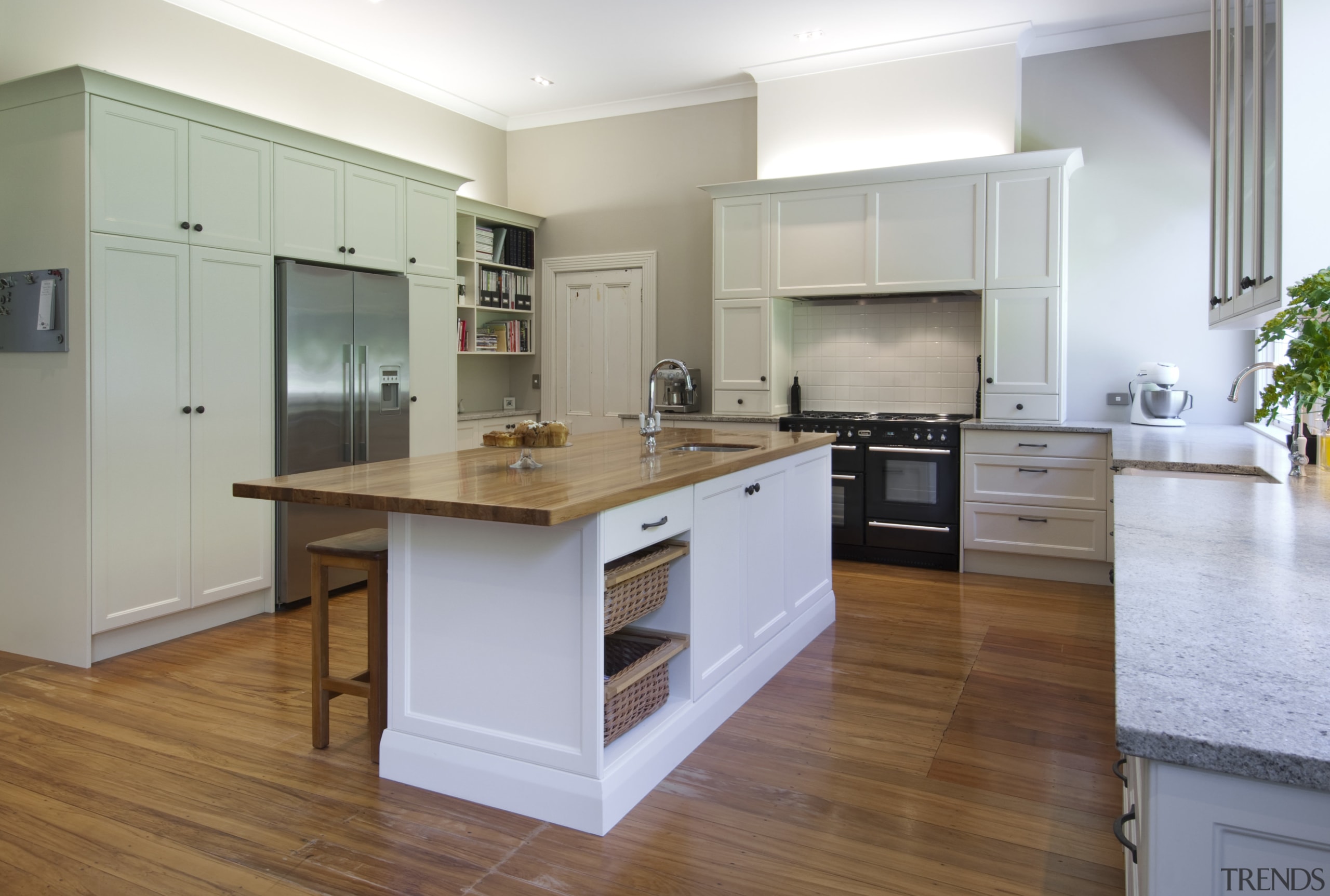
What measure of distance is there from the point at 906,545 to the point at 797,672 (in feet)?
7.08

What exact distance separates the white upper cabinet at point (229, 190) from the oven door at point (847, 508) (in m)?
3.56

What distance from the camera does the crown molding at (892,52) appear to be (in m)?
5.30

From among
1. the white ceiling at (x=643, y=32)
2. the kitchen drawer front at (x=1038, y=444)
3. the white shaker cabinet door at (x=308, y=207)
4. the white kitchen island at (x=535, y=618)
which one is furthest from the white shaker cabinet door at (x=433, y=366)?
the kitchen drawer front at (x=1038, y=444)

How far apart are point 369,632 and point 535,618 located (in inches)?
28.8

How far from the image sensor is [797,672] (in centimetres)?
365

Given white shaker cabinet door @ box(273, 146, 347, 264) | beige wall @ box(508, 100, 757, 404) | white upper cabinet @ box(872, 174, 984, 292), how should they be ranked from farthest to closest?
beige wall @ box(508, 100, 757, 404), white upper cabinet @ box(872, 174, 984, 292), white shaker cabinet door @ box(273, 146, 347, 264)

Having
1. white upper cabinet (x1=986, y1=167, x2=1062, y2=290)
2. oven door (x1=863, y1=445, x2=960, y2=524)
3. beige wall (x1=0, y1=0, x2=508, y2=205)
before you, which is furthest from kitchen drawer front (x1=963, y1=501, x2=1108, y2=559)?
beige wall (x1=0, y1=0, x2=508, y2=205)

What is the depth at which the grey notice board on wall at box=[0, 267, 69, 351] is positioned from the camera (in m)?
3.73

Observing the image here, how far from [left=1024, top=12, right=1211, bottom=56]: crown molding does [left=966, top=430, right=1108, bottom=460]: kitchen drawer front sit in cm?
239

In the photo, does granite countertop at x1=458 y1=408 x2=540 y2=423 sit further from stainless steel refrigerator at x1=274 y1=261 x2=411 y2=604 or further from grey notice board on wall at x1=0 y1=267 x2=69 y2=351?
grey notice board on wall at x1=0 y1=267 x2=69 y2=351

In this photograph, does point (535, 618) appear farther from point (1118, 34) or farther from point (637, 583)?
point (1118, 34)

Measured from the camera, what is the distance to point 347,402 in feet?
16.0

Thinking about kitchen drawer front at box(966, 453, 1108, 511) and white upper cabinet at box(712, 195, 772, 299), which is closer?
kitchen drawer front at box(966, 453, 1108, 511)

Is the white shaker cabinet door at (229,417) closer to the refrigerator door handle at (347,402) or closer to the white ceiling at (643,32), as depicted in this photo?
the refrigerator door handle at (347,402)
